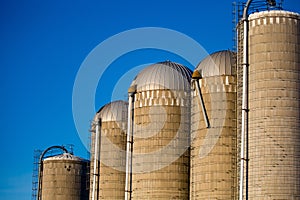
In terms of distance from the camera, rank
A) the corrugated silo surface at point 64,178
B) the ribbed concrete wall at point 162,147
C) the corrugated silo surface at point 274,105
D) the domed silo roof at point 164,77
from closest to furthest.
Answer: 1. the corrugated silo surface at point 274,105
2. the ribbed concrete wall at point 162,147
3. the domed silo roof at point 164,77
4. the corrugated silo surface at point 64,178

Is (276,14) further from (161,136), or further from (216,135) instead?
(161,136)

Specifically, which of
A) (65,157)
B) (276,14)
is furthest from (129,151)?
(65,157)

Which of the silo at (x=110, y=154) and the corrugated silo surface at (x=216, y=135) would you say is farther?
the silo at (x=110, y=154)

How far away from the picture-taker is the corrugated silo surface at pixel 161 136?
5947 cm

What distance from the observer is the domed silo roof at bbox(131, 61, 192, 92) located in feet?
201

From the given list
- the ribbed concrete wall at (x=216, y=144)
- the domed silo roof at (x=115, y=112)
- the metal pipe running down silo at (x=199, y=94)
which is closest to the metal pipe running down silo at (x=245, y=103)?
the ribbed concrete wall at (x=216, y=144)

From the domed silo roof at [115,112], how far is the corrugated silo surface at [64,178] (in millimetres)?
10933

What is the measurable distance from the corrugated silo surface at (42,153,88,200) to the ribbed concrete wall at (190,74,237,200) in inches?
1050

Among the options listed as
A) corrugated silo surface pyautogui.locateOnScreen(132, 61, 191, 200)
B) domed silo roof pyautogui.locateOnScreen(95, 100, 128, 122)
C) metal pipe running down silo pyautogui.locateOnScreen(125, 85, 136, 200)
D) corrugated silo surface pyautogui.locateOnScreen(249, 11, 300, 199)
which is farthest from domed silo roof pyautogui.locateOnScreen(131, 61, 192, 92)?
corrugated silo surface pyautogui.locateOnScreen(249, 11, 300, 199)

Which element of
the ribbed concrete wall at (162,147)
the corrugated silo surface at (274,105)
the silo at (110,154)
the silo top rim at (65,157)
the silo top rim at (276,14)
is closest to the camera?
the corrugated silo surface at (274,105)

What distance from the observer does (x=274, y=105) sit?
49.4 meters

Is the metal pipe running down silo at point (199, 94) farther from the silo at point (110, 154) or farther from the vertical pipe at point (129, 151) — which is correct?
the silo at point (110, 154)

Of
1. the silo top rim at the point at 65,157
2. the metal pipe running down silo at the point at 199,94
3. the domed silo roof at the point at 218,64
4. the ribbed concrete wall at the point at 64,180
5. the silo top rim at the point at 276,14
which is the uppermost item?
the silo top rim at the point at 276,14

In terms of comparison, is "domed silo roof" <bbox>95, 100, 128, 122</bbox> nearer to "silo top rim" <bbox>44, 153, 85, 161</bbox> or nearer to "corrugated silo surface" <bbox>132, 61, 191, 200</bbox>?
"corrugated silo surface" <bbox>132, 61, 191, 200</bbox>
